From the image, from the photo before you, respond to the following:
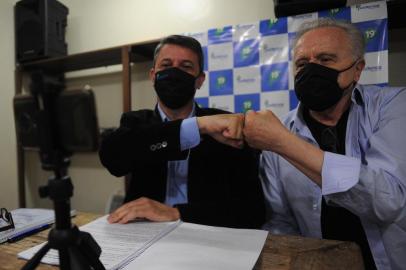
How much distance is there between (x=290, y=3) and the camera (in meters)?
1.61

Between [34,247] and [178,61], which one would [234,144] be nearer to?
[178,61]

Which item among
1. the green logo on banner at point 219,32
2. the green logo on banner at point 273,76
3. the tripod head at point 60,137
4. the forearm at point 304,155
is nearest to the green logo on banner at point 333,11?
the green logo on banner at point 273,76

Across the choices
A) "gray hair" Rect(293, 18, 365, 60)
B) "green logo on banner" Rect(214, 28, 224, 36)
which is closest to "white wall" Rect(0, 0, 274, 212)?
"green logo on banner" Rect(214, 28, 224, 36)

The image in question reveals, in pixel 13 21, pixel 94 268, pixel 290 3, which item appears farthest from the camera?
pixel 13 21

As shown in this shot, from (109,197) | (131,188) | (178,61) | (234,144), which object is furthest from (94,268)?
(109,197)

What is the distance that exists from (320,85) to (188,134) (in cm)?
52

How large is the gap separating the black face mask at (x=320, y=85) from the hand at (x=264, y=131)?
0.27 metres

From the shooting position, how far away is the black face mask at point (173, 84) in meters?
1.13

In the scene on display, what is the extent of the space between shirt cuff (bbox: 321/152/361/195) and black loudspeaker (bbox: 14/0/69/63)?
7.90 ft

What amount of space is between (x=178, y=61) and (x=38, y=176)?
97.0 inches

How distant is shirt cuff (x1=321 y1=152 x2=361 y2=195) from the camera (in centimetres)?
73

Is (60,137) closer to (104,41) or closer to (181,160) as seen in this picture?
(181,160)

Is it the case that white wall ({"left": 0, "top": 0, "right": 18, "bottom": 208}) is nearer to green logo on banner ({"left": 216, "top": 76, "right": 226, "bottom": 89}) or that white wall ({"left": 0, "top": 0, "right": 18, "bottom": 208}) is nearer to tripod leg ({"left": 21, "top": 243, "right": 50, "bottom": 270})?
green logo on banner ({"left": 216, "top": 76, "right": 226, "bottom": 89})

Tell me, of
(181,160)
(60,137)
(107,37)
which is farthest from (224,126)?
(107,37)
